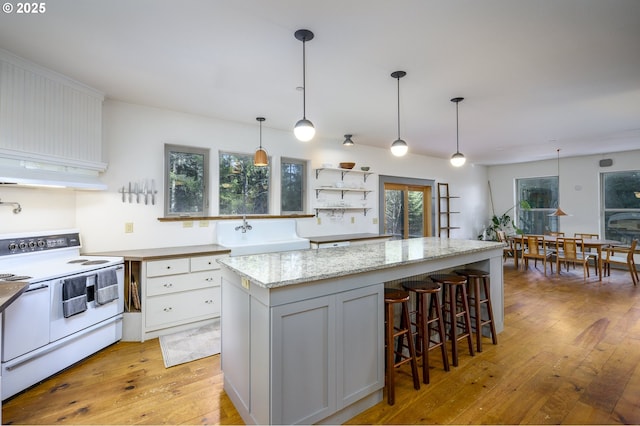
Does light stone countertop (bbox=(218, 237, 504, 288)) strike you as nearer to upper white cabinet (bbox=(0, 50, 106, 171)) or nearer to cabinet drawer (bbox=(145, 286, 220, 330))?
cabinet drawer (bbox=(145, 286, 220, 330))

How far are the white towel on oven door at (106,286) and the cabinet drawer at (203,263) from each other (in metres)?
0.71

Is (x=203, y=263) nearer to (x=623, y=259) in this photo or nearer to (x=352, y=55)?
(x=352, y=55)

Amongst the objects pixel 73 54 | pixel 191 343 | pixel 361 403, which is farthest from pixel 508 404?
pixel 73 54

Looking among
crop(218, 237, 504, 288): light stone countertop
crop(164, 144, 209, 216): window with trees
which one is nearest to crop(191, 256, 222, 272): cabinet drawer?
crop(164, 144, 209, 216): window with trees

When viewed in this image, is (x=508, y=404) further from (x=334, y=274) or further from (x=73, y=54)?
(x=73, y=54)

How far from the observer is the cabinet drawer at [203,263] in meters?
3.28

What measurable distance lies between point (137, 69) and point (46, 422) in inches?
108

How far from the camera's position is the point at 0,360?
6.48 feet

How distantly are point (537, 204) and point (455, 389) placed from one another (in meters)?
7.61

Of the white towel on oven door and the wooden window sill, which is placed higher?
the wooden window sill

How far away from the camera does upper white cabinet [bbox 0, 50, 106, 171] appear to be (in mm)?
2400

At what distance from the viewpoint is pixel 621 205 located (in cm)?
659

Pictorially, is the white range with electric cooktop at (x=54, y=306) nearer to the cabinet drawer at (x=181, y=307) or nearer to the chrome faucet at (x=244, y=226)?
the cabinet drawer at (x=181, y=307)

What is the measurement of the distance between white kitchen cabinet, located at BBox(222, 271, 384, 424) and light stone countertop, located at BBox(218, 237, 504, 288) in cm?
8
